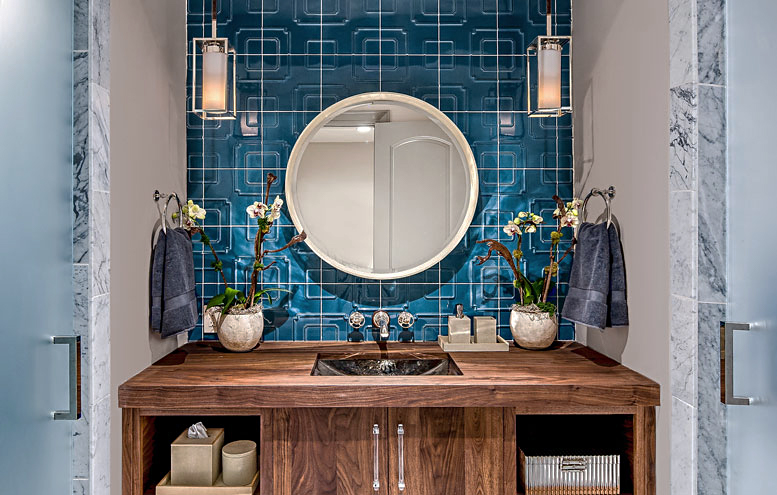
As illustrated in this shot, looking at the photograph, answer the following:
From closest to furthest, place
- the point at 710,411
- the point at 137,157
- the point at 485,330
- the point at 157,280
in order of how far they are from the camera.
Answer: the point at 710,411
the point at 137,157
the point at 157,280
the point at 485,330

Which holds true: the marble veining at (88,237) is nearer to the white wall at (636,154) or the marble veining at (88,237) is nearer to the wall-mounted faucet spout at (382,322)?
the wall-mounted faucet spout at (382,322)

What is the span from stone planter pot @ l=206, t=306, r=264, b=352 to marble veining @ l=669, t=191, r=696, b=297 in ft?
4.34

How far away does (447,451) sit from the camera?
1.61 m

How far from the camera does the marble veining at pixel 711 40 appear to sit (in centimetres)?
131

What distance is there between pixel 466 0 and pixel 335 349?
1.45 metres

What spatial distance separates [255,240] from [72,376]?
3.10 feet

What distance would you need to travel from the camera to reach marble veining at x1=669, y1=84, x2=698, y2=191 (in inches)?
53.2

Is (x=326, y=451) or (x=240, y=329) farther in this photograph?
(x=240, y=329)

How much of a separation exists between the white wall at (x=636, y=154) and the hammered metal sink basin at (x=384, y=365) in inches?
23.4

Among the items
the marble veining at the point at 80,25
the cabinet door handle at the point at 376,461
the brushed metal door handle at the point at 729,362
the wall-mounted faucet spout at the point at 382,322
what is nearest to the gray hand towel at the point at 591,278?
the brushed metal door handle at the point at 729,362

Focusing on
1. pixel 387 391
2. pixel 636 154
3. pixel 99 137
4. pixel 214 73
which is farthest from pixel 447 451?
pixel 214 73

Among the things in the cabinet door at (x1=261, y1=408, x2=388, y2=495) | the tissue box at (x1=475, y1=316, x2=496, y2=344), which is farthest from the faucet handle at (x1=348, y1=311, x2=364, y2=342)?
the cabinet door at (x1=261, y1=408, x2=388, y2=495)

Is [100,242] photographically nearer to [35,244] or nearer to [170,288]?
[35,244]

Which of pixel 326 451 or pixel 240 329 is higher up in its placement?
pixel 240 329
